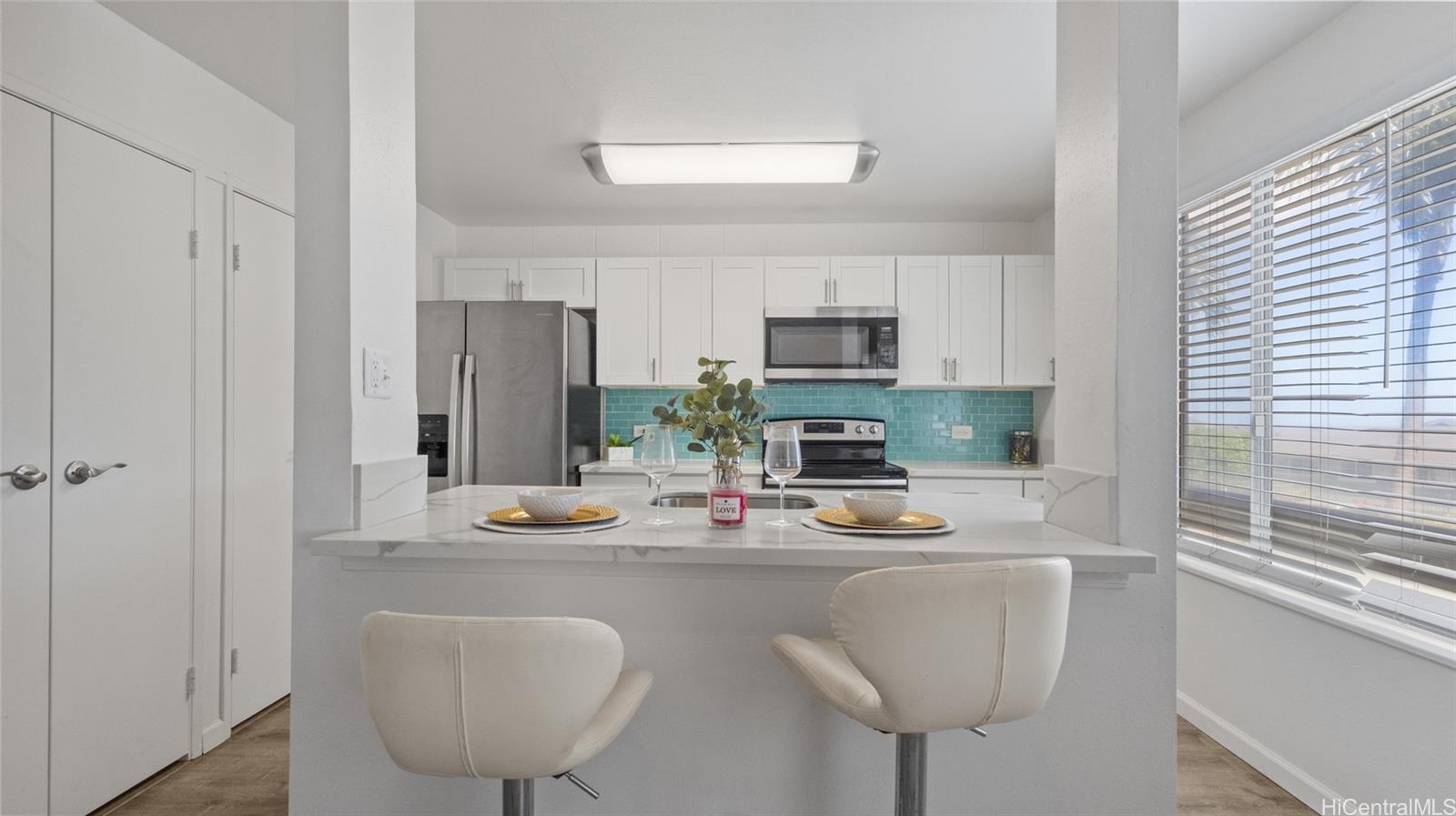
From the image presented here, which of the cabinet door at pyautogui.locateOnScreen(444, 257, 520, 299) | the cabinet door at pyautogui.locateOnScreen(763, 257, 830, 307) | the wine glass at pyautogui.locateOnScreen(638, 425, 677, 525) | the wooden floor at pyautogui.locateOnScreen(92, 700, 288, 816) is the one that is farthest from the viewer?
the cabinet door at pyautogui.locateOnScreen(444, 257, 520, 299)

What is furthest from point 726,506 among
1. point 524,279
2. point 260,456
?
point 524,279

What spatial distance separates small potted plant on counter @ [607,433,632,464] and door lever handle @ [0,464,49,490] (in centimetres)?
242

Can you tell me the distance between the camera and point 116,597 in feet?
6.66

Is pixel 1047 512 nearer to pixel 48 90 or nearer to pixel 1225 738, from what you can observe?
pixel 1225 738

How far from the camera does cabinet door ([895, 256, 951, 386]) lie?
3891mm

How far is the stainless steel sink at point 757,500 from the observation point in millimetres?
2365

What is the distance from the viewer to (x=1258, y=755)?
2.27 metres

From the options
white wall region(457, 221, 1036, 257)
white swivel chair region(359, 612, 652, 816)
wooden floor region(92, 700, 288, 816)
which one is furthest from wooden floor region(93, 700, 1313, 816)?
white wall region(457, 221, 1036, 257)

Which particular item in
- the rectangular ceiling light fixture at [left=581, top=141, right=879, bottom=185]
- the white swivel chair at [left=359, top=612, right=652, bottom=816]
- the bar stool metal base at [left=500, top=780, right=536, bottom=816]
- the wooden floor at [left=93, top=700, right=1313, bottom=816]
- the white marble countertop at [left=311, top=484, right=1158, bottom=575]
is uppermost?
the rectangular ceiling light fixture at [left=581, top=141, right=879, bottom=185]

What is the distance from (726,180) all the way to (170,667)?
275 cm

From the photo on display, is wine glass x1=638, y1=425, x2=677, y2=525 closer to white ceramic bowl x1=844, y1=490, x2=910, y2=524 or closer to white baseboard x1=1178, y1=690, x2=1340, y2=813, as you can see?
white ceramic bowl x1=844, y1=490, x2=910, y2=524

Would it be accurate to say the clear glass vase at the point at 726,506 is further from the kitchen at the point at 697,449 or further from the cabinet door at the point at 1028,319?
the cabinet door at the point at 1028,319

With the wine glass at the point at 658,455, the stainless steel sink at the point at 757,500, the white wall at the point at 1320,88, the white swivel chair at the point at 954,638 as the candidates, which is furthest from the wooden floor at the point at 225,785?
the white wall at the point at 1320,88

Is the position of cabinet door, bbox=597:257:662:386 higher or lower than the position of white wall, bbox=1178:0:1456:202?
lower
